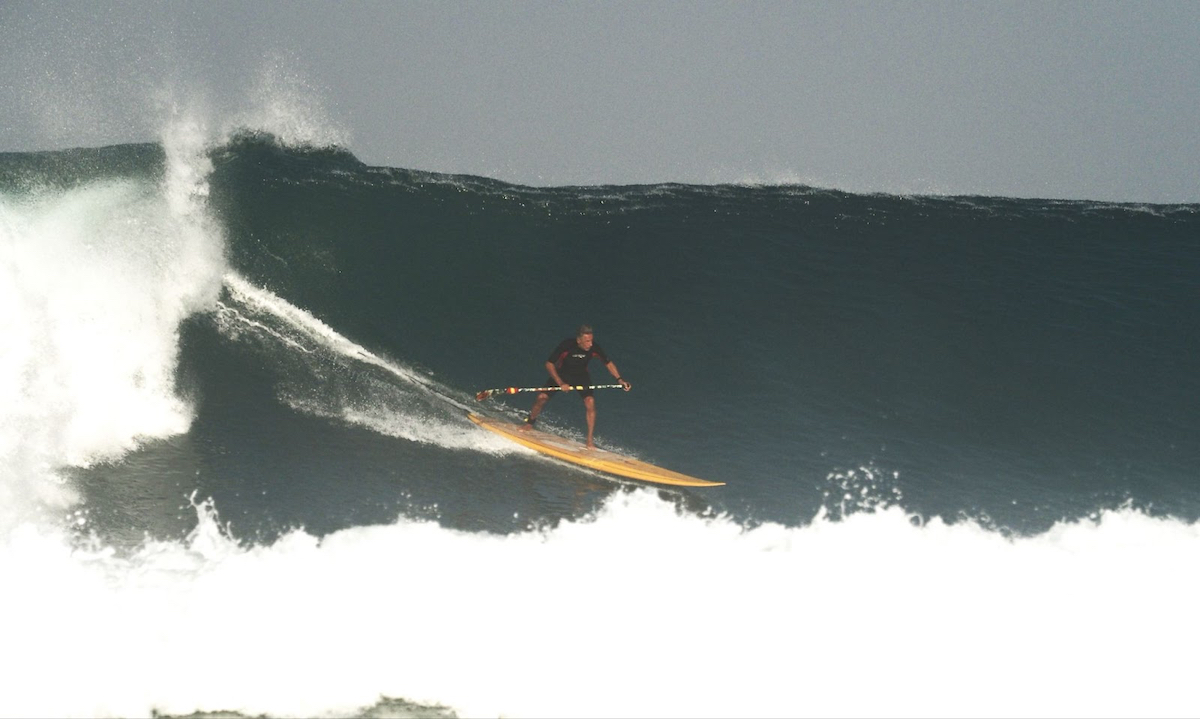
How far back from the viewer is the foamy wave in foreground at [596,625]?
548cm

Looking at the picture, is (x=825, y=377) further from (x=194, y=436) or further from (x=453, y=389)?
(x=194, y=436)

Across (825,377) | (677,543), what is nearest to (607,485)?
(677,543)

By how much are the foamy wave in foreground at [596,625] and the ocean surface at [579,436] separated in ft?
0.07

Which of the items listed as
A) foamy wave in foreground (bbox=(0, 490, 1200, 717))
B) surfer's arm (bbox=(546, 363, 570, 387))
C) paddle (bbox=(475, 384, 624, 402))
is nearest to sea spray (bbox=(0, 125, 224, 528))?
foamy wave in foreground (bbox=(0, 490, 1200, 717))

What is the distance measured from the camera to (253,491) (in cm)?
734

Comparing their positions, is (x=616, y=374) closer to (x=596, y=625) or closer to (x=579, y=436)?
(x=579, y=436)

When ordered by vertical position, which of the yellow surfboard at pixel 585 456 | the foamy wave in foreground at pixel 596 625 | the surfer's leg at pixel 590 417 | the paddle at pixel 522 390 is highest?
the paddle at pixel 522 390

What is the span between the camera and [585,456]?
8.56 metres

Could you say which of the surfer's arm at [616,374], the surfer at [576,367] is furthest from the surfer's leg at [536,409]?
the surfer's arm at [616,374]

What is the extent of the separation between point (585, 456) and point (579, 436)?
2.25 feet

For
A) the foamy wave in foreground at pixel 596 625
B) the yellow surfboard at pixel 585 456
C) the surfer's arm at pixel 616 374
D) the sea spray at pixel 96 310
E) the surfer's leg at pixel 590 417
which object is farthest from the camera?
the surfer's leg at pixel 590 417

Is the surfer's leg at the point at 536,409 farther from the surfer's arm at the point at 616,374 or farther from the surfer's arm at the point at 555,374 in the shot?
the surfer's arm at the point at 616,374

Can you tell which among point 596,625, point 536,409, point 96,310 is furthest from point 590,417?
point 96,310

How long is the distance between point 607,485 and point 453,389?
2.47 m
